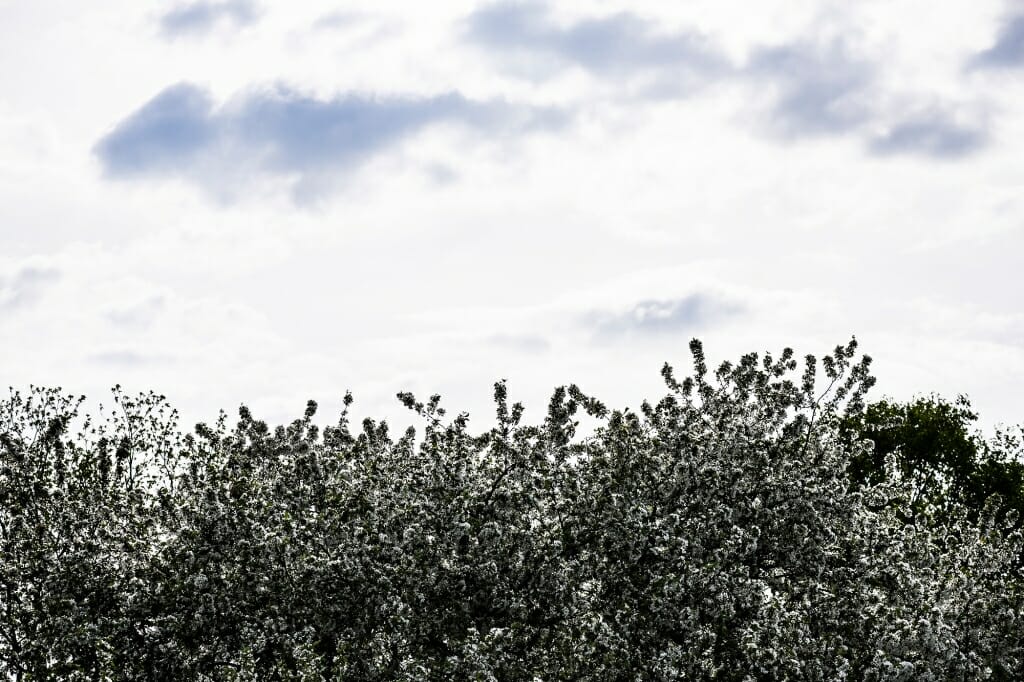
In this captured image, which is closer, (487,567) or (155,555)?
(487,567)

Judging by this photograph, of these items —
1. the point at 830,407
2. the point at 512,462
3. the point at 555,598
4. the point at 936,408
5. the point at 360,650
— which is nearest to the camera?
the point at 360,650

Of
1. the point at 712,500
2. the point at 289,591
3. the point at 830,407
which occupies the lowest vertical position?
the point at 289,591

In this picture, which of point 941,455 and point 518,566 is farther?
point 941,455

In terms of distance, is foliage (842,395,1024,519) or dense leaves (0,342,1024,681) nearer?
dense leaves (0,342,1024,681)

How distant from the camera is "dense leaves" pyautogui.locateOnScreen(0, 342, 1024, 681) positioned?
739 inches

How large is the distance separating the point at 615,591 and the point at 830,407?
290 inches

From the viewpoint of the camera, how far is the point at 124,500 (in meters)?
22.3

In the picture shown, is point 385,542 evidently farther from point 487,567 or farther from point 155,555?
point 155,555

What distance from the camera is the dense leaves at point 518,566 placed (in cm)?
1877

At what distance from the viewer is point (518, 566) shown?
19.2 meters

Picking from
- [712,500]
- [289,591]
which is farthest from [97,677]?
[712,500]

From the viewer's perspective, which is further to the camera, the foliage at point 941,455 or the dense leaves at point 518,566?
the foliage at point 941,455

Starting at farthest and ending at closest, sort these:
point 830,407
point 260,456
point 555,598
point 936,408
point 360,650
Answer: point 936,408
point 260,456
point 830,407
point 555,598
point 360,650

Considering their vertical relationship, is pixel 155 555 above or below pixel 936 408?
below
